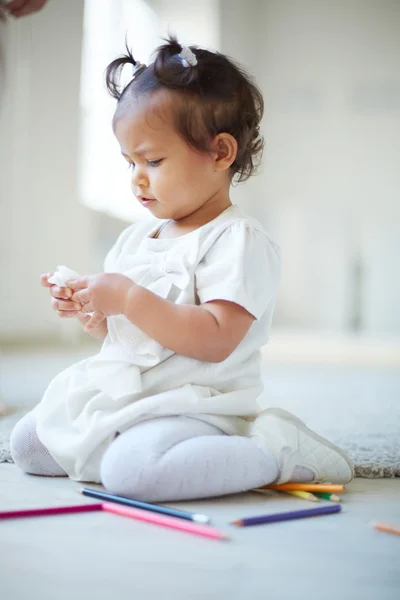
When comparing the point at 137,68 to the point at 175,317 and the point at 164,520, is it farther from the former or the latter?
the point at 164,520

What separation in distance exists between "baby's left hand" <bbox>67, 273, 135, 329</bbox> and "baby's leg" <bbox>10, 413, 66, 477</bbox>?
0.67 feet

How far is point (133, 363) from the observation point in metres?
0.96

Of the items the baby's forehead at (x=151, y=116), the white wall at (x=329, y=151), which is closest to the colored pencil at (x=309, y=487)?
the baby's forehead at (x=151, y=116)

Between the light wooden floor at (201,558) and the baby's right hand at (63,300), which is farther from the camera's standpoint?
the baby's right hand at (63,300)

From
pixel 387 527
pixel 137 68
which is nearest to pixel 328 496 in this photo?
pixel 387 527

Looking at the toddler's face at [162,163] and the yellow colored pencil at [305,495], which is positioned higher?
the toddler's face at [162,163]

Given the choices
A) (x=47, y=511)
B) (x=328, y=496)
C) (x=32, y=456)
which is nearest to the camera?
(x=47, y=511)

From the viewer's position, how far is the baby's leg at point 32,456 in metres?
1.01

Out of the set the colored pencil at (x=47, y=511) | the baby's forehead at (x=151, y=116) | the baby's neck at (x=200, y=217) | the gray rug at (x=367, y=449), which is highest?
the baby's forehead at (x=151, y=116)

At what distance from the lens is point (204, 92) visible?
979mm

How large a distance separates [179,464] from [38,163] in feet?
8.27

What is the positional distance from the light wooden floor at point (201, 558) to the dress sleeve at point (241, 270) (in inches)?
9.6

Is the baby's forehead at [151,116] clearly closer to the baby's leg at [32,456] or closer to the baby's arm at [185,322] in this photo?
the baby's arm at [185,322]

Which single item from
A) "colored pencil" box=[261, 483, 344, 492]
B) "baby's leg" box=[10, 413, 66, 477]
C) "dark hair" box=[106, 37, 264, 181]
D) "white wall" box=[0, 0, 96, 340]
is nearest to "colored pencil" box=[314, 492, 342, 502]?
"colored pencil" box=[261, 483, 344, 492]
